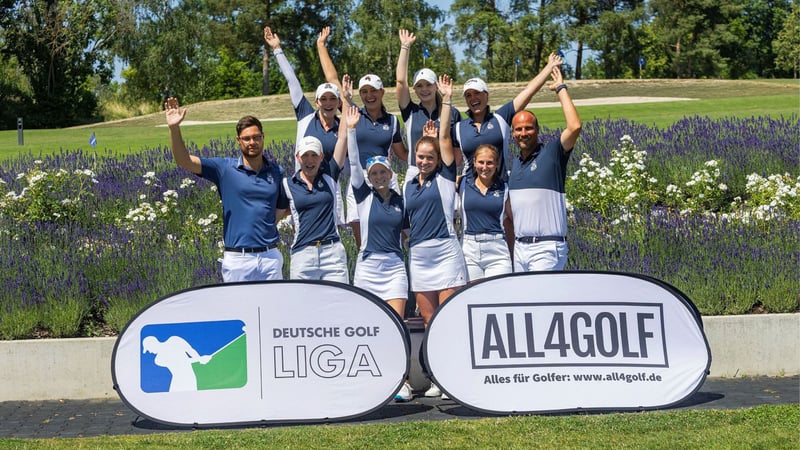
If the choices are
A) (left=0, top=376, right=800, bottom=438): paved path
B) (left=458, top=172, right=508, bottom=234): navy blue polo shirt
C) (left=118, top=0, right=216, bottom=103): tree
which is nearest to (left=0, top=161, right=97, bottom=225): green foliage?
(left=0, top=376, right=800, bottom=438): paved path

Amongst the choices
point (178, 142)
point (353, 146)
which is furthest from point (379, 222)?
point (178, 142)

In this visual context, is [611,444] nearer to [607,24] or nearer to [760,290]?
[760,290]

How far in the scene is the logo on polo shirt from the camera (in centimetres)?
675

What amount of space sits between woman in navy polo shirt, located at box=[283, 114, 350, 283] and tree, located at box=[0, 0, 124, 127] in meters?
40.6

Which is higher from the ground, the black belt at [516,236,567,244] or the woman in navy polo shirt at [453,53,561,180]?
the woman in navy polo shirt at [453,53,561,180]

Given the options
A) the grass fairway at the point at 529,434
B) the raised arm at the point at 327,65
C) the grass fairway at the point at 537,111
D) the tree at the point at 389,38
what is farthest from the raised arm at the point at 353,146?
the tree at the point at 389,38

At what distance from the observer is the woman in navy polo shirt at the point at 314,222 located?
23.1 ft

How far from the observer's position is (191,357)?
22.2ft

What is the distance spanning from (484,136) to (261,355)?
2.44m

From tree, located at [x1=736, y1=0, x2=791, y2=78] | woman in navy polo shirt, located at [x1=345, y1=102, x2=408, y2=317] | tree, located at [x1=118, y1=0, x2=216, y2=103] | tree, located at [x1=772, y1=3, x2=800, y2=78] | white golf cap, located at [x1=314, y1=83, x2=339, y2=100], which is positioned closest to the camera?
woman in navy polo shirt, located at [x1=345, y1=102, x2=408, y2=317]

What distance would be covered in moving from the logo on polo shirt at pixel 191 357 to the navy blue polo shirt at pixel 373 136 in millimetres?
1859

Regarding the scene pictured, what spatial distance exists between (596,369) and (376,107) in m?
2.64

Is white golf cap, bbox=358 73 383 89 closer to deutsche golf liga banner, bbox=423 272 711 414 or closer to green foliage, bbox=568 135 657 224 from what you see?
deutsche golf liga banner, bbox=423 272 711 414

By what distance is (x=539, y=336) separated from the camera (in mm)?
6887
